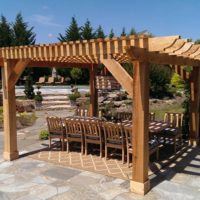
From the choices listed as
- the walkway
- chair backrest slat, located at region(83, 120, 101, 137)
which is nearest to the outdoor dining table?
chair backrest slat, located at region(83, 120, 101, 137)

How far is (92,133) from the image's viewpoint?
729cm

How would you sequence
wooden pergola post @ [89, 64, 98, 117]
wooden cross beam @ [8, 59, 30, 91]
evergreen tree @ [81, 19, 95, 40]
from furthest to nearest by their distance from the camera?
evergreen tree @ [81, 19, 95, 40], wooden pergola post @ [89, 64, 98, 117], wooden cross beam @ [8, 59, 30, 91]

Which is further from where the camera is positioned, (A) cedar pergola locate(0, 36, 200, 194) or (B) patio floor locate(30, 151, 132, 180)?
(B) patio floor locate(30, 151, 132, 180)

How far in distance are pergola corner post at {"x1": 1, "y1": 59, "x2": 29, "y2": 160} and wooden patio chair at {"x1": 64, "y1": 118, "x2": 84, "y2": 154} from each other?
1299 millimetres

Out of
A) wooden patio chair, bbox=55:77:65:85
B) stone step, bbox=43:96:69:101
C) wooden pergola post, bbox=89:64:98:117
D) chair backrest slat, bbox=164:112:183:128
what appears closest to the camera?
chair backrest slat, bbox=164:112:183:128

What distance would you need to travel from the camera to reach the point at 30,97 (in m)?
19.2

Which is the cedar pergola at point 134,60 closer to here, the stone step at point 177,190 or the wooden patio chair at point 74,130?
the stone step at point 177,190

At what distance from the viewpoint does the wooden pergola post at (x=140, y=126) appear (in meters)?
5.07

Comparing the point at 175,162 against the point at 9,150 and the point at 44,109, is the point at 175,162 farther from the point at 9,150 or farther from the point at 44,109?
the point at 44,109

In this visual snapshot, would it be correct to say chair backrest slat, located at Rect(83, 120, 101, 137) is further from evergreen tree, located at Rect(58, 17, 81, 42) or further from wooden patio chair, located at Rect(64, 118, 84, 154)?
evergreen tree, located at Rect(58, 17, 81, 42)

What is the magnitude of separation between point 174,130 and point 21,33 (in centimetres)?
2794

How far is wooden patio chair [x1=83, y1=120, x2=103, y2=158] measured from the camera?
281 inches

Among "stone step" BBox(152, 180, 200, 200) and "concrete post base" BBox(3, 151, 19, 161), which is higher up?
"concrete post base" BBox(3, 151, 19, 161)

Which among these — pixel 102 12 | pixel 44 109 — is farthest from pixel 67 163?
pixel 102 12
